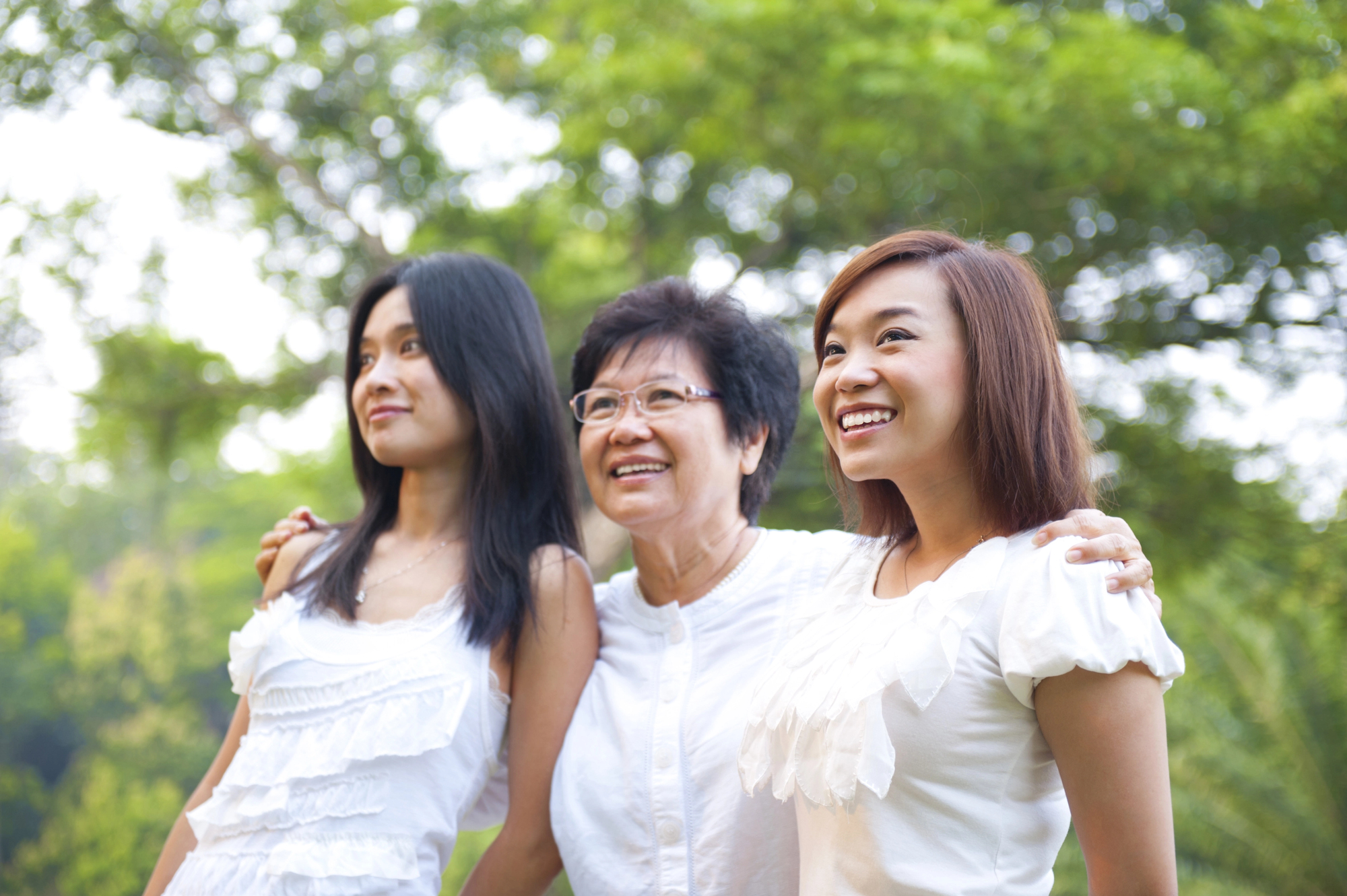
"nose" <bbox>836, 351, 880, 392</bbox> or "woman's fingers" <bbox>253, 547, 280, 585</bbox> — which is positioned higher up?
"nose" <bbox>836, 351, 880, 392</bbox>

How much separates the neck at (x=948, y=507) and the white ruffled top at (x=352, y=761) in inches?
33.8

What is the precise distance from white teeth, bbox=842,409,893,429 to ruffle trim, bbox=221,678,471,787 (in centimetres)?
86

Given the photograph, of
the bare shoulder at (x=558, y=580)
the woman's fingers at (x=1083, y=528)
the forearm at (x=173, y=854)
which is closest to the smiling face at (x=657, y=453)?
the bare shoulder at (x=558, y=580)

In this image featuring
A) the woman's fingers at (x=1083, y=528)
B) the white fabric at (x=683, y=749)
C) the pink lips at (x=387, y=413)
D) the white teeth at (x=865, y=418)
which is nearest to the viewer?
the woman's fingers at (x=1083, y=528)

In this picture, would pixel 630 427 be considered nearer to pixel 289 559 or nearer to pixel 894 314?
pixel 894 314

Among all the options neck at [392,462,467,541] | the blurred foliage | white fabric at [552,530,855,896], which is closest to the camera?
white fabric at [552,530,855,896]

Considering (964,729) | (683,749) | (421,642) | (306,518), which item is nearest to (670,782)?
(683,749)

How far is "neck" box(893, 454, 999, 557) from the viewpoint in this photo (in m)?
1.33

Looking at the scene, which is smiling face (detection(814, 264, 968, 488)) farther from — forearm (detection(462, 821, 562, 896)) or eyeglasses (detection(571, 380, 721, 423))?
forearm (detection(462, 821, 562, 896))

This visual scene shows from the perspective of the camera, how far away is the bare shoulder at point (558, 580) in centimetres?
188

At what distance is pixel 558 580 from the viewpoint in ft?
6.22

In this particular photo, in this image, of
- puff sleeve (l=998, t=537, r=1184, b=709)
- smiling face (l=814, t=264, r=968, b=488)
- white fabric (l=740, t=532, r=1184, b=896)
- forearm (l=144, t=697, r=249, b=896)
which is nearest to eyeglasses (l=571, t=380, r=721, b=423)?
smiling face (l=814, t=264, r=968, b=488)

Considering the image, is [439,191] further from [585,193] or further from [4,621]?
[4,621]

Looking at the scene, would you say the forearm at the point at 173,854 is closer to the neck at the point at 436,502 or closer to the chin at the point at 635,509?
the neck at the point at 436,502
